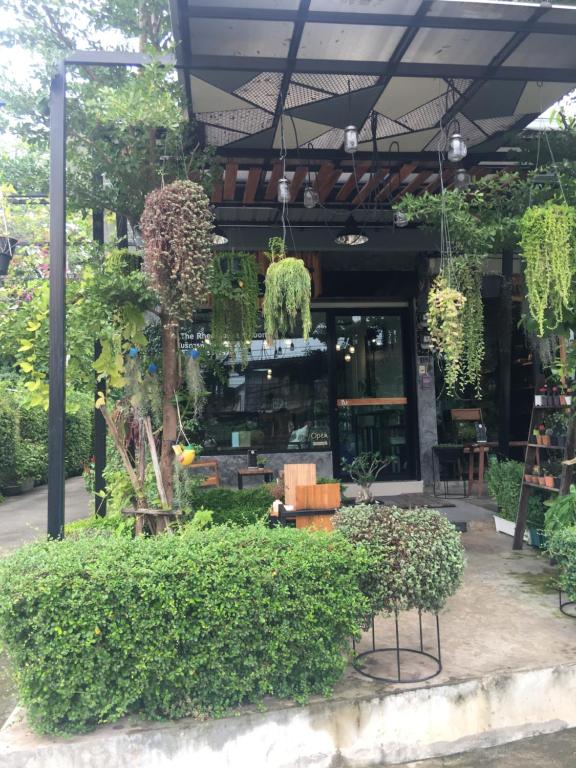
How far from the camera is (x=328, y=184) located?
5.87m

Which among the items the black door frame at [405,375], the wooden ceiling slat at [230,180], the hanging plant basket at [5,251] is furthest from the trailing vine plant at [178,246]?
the black door frame at [405,375]

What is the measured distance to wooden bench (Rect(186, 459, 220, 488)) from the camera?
8422 millimetres

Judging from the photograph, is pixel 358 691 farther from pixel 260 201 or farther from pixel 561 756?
pixel 260 201

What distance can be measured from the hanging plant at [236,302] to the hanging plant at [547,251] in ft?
7.46

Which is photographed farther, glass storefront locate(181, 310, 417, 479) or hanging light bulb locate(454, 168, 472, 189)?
glass storefront locate(181, 310, 417, 479)

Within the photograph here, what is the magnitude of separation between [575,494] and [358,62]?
12.3 feet

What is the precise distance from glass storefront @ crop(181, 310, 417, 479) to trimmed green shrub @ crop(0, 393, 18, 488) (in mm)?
5757

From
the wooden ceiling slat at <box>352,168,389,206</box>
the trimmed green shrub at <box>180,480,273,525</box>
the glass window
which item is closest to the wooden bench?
the glass window

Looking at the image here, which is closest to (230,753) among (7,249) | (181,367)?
(181,367)

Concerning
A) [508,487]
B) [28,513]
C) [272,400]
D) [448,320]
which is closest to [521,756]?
[448,320]

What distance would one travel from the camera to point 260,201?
20.7 ft

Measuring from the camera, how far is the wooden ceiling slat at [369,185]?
18.4 feet

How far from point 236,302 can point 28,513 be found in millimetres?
7506

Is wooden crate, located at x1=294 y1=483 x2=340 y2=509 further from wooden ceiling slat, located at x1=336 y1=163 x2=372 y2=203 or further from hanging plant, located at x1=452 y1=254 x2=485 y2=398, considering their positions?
wooden ceiling slat, located at x1=336 y1=163 x2=372 y2=203
